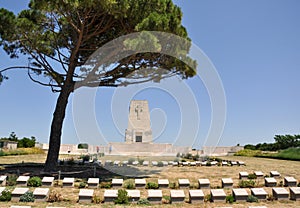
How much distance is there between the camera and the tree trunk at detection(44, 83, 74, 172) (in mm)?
11531

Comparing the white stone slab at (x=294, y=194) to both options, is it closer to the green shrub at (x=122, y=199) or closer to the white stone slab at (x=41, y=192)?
the green shrub at (x=122, y=199)

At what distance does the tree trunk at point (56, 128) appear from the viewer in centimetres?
1153

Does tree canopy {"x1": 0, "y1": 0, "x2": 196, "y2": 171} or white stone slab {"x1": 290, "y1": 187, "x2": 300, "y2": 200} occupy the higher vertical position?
tree canopy {"x1": 0, "y1": 0, "x2": 196, "y2": 171}

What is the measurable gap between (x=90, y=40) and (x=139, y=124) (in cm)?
1839

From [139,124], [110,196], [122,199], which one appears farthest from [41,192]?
[139,124]

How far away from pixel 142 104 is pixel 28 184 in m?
22.6

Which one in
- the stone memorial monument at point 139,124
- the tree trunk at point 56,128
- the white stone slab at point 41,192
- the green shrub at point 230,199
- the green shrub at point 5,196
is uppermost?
the stone memorial monument at point 139,124

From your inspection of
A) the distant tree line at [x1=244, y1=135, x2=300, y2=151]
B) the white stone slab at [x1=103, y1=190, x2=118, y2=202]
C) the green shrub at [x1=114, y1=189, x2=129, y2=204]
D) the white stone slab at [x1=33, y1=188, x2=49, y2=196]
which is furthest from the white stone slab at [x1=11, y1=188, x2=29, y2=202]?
the distant tree line at [x1=244, y1=135, x2=300, y2=151]

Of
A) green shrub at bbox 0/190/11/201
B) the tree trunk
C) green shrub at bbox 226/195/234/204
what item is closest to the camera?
green shrub at bbox 0/190/11/201

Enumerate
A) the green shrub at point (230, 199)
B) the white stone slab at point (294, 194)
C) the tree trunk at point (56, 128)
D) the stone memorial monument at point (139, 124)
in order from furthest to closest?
the stone memorial monument at point (139, 124), the tree trunk at point (56, 128), the white stone slab at point (294, 194), the green shrub at point (230, 199)

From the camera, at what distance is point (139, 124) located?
30.3 m

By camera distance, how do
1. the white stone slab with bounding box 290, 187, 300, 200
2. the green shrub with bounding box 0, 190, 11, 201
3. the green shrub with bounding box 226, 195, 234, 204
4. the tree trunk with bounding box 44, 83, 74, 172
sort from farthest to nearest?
the tree trunk with bounding box 44, 83, 74, 172 < the white stone slab with bounding box 290, 187, 300, 200 < the green shrub with bounding box 226, 195, 234, 204 < the green shrub with bounding box 0, 190, 11, 201

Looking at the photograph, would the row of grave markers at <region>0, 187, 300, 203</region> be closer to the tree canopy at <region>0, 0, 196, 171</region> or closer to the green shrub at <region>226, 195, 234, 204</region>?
the green shrub at <region>226, 195, 234, 204</region>

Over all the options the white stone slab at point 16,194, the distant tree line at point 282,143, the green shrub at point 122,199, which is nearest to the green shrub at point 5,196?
the white stone slab at point 16,194
